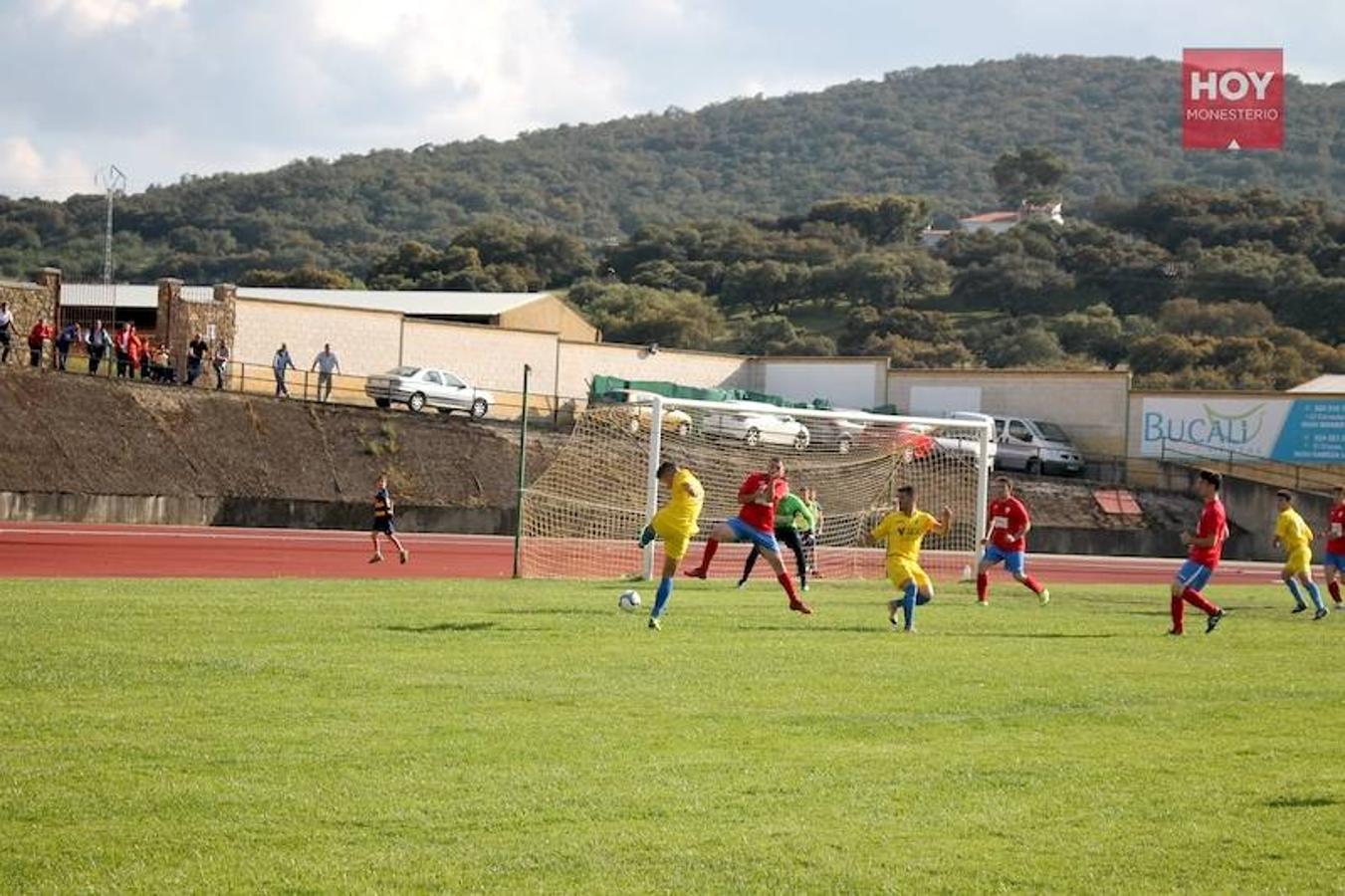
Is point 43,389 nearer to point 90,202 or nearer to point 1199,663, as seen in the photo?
point 1199,663

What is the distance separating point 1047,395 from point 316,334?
23488mm

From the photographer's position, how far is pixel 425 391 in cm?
5281

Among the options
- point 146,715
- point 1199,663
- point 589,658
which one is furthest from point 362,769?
point 1199,663

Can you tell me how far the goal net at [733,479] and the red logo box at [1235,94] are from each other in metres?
13.7

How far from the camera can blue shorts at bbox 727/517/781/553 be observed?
70.0 ft

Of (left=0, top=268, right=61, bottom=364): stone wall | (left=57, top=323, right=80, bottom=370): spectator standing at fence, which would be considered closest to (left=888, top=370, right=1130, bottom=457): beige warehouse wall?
(left=57, top=323, right=80, bottom=370): spectator standing at fence

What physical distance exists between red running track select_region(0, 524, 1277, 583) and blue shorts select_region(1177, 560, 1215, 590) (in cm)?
1171

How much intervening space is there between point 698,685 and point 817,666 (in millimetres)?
1969

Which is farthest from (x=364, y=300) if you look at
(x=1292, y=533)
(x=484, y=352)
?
(x=1292, y=533)

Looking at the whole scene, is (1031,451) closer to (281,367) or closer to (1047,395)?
(1047,395)

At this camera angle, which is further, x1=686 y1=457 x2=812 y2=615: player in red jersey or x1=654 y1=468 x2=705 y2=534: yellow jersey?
x1=686 y1=457 x2=812 y2=615: player in red jersey

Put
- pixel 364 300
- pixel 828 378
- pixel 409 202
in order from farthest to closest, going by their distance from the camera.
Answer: pixel 409 202 < pixel 364 300 < pixel 828 378

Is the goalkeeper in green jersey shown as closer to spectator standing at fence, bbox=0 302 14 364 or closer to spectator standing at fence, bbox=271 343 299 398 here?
spectator standing at fence, bbox=271 343 299 398

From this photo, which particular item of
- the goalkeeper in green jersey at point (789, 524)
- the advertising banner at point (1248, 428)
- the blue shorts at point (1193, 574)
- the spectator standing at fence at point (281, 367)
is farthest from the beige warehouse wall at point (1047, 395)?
the blue shorts at point (1193, 574)
